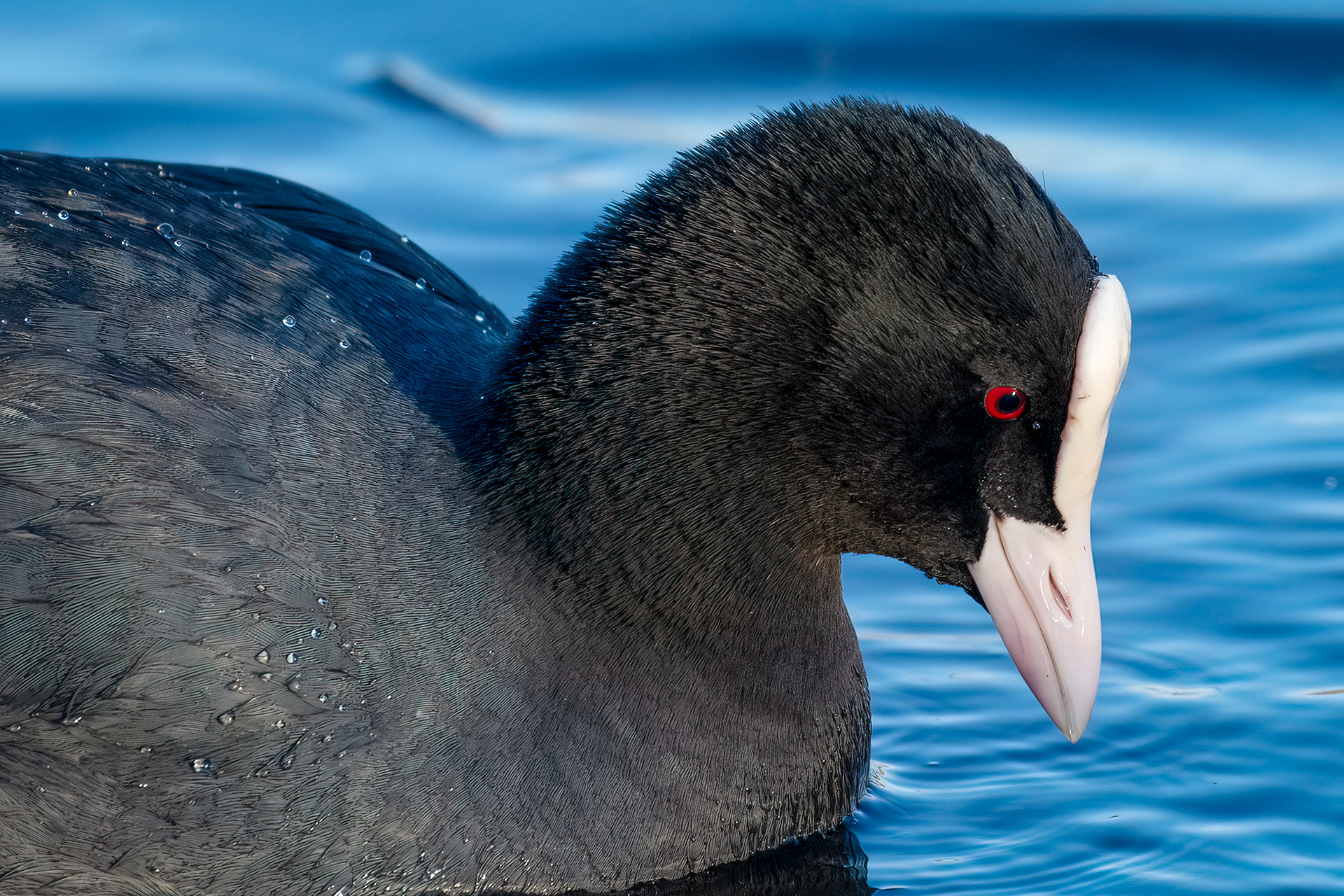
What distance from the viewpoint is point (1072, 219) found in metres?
6.02

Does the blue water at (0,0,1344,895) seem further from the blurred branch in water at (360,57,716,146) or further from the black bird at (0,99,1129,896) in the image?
the black bird at (0,99,1129,896)

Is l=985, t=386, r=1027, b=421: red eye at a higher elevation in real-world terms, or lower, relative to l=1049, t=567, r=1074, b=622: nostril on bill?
higher

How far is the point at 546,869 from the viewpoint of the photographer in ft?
10.8

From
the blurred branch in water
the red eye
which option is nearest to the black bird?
the red eye

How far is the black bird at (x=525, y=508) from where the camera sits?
10.2 feet

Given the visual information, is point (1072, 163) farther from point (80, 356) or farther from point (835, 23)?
point (80, 356)

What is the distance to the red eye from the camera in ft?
10.5

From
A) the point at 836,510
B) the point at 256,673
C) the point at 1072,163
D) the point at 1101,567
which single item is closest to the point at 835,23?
the point at 1072,163

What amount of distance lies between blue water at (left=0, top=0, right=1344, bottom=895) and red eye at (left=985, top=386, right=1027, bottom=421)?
93 cm

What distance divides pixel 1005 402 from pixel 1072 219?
2969 millimetres

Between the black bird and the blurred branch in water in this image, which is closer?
the black bird

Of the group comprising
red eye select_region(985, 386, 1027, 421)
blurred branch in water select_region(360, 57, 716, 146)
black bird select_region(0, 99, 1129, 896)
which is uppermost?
blurred branch in water select_region(360, 57, 716, 146)

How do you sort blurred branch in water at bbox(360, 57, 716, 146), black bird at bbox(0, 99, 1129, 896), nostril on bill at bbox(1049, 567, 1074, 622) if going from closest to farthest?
1. black bird at bbox(0, 99, 1129, 896)
2. nostril on bill at bbox(1049, 567, 1074, 622)
3. blurred branch in water at bbox(360, 57, 716, 146)

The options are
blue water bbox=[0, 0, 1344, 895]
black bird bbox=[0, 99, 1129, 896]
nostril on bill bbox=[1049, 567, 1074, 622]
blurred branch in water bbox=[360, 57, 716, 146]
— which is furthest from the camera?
blurred branch in water bbox=[360, 57, 716, 146]
